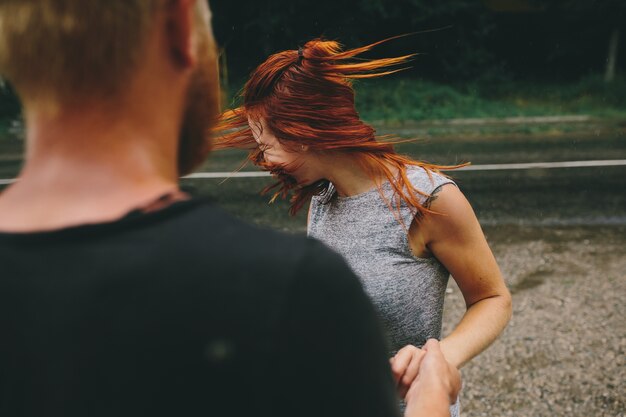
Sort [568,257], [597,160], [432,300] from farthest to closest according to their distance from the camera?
[597,160] → [568,257] → [432,300]

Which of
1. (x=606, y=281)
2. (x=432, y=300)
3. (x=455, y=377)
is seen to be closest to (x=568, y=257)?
(x=606, y=281)

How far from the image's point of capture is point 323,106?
6.11 feet

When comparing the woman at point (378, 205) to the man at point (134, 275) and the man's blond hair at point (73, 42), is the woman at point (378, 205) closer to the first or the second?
the man at point (134, 275)

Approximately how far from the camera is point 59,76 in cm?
66

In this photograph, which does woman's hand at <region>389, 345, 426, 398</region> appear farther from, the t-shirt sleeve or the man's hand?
the t-shirt sleeve

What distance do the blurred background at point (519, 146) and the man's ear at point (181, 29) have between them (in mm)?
150

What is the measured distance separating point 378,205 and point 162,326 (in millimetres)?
1278

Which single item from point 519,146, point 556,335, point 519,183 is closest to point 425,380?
point 556,335

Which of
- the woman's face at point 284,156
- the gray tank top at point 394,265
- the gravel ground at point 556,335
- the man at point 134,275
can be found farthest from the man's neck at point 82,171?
the gravel ground at point 556,335

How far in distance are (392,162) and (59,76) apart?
134cm

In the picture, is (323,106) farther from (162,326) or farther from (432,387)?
(162,326)

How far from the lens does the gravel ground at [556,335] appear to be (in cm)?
360

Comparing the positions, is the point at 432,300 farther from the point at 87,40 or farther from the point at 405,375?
the point at 87,40

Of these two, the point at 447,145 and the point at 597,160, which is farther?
the point at 447,145
